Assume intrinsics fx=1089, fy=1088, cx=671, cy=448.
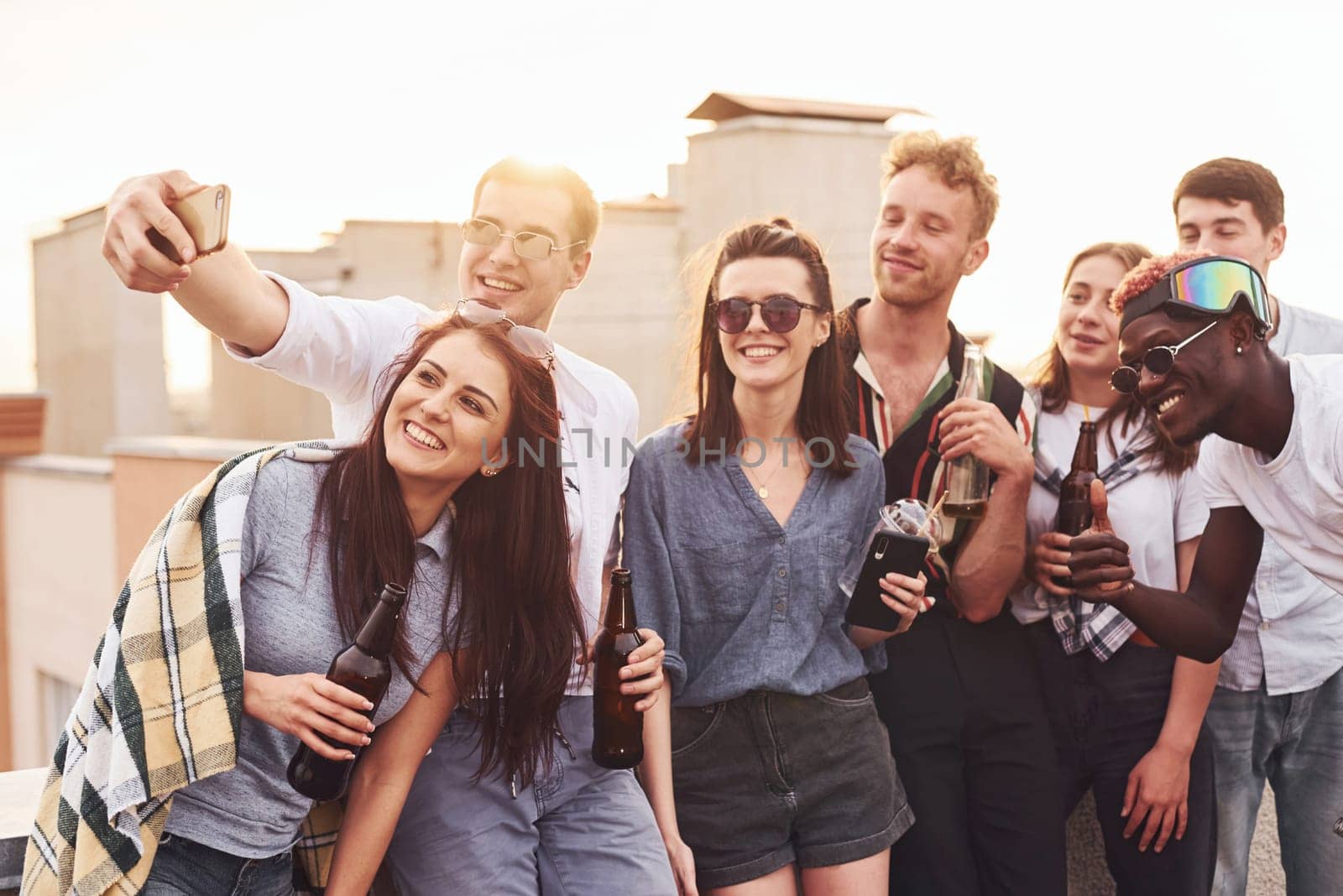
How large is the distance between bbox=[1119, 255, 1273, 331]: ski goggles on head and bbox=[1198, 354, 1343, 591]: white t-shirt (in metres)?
0.20

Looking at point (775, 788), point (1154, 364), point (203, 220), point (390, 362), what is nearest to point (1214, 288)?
point (1154, 364)

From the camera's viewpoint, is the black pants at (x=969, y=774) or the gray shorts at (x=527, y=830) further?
the black pants at (x=969, y=774)

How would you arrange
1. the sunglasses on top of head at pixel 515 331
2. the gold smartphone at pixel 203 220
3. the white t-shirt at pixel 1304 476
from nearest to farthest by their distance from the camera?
the gold smartphone at pixel 203 220, the white t-shirt at pixel 1304 476, the sunglasses on top of head at pixel 515 331

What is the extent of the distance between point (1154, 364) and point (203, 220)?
227 centimetres

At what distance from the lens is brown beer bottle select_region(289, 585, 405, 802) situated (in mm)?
2354

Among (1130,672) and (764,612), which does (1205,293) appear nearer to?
(1130,672)

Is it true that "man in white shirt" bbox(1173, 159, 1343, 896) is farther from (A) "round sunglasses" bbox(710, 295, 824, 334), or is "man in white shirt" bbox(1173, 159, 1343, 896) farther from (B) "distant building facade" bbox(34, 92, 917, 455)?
(B) "distant building facade" bbox(34, 92, 917, 455)

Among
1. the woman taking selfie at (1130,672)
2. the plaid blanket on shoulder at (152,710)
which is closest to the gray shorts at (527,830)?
the plaid blanket on shoulder at (152,710)

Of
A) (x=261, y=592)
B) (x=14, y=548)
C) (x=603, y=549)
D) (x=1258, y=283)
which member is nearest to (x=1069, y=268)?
(x=1258, y=283)

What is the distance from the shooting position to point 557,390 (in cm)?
316

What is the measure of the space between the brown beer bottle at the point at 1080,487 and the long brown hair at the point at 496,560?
1.59 meters

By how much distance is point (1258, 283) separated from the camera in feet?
9.24

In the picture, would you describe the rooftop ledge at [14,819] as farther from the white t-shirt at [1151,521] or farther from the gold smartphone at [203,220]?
the white t-shirt at [1151,521]

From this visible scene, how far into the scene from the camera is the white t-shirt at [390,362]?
281 cm
